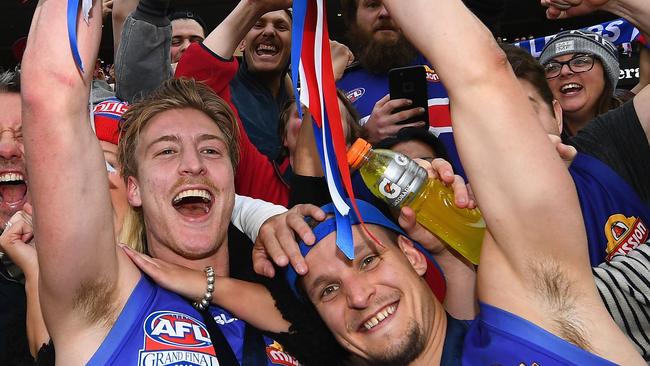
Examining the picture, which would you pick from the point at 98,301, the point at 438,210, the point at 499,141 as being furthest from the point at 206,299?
the point at 499,141

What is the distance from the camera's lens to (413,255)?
2.28 metres

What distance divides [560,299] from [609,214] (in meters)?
0.53

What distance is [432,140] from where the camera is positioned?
265cm


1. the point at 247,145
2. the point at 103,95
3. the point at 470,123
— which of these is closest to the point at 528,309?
the point at 470,123

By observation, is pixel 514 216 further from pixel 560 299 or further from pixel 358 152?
pixel 358 152

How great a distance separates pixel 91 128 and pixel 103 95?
1585 mm

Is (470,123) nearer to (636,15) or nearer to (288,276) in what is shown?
(636,15)

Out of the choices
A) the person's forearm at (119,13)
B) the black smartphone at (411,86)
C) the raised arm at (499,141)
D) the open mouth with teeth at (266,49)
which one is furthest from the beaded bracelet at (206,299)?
the open mouth with teeth at (266,49)

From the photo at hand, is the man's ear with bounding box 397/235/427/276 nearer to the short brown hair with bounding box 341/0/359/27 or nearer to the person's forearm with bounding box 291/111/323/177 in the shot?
the person's forearm with bounding box 291/111/323/177

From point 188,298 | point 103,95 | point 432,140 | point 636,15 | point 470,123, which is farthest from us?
point 103,95

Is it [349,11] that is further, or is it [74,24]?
[349,11]

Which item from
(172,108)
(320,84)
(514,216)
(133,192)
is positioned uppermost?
(320,84)

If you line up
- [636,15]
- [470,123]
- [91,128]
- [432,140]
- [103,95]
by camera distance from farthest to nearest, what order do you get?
[103,95] → [432,140] → [636,15] → [91,128] → [470,123]

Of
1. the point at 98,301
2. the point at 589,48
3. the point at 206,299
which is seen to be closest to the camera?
the point at 98,301
